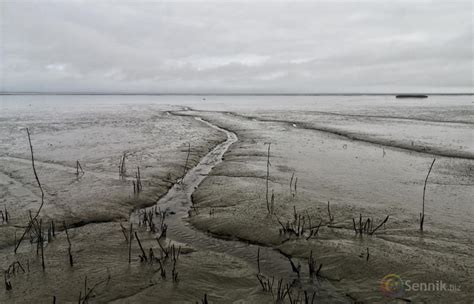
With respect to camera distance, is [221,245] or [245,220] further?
[245,220]

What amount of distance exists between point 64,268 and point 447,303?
5.43 meters

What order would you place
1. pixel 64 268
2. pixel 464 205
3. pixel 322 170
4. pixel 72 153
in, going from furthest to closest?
pixel 72 153, pixel 322 170, pixel 464 205, pixel 64 268

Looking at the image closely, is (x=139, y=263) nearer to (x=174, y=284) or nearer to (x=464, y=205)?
(x=174, y=284)

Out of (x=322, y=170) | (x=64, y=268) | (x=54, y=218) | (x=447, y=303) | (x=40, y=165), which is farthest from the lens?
(x=40, y=165)

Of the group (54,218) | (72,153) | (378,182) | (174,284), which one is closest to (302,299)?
(174,284)

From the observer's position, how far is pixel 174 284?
186 inches

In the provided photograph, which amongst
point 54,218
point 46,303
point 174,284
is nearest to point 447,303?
point 174,284

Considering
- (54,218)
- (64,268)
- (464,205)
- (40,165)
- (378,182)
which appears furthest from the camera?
(40,165)

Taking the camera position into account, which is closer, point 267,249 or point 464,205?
point 267,249

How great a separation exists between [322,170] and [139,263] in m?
7.96

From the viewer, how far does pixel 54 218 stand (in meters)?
7.21

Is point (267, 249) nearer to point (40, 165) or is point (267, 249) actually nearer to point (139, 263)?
point (139, 263)

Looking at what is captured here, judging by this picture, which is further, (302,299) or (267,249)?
(267,249)

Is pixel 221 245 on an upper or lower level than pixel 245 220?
lower
